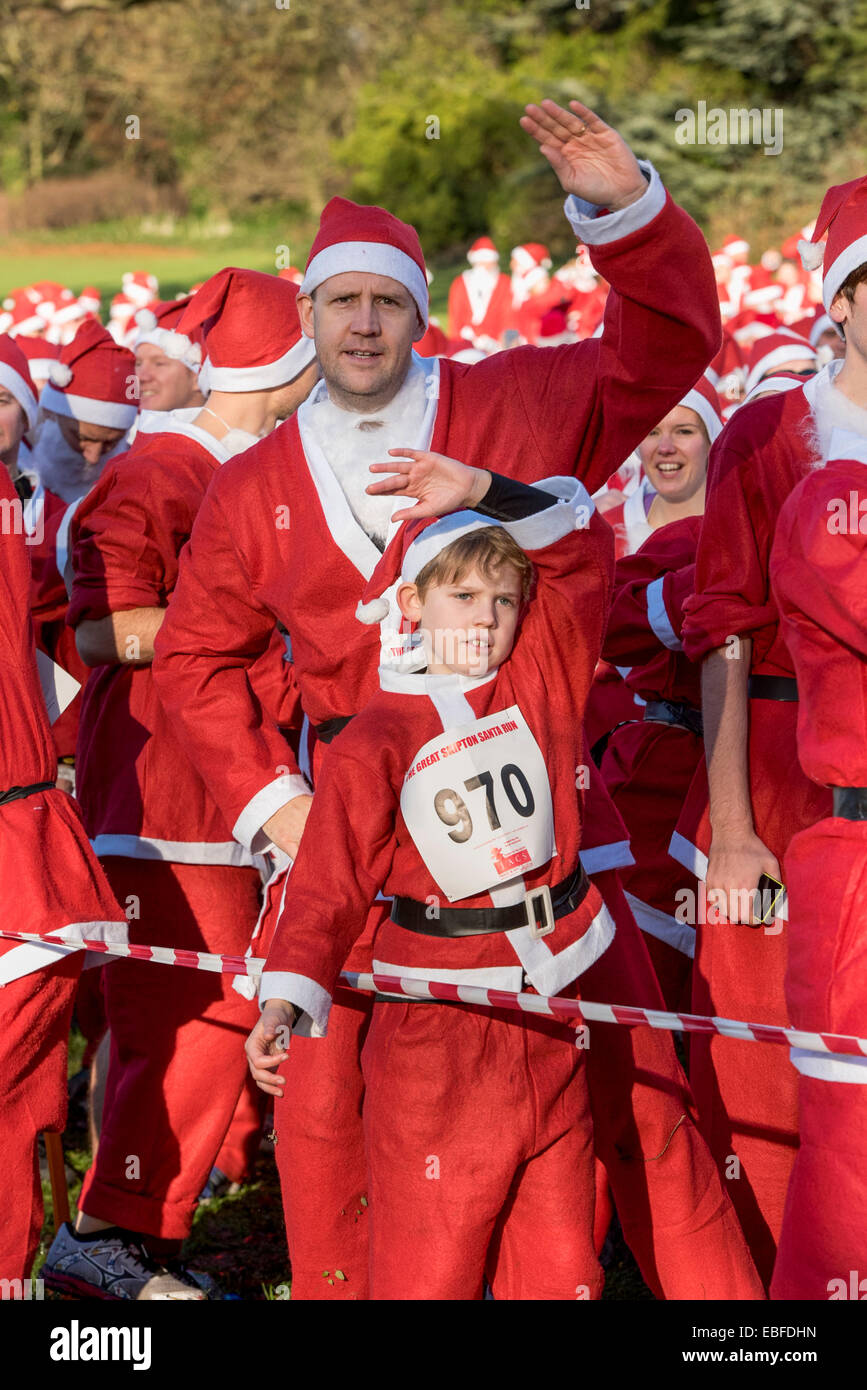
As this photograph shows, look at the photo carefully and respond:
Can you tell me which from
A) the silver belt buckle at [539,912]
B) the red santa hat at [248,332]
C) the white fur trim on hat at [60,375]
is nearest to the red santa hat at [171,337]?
the white fur trim on hat at [60,375]

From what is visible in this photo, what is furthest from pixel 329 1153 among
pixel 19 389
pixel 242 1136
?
pixel 19 389

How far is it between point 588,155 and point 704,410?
2.18 m

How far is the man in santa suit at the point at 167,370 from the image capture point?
21.6ft

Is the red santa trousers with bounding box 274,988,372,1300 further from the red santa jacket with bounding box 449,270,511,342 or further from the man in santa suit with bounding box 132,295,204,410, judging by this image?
the red santa jacket with bounding box 449,270,511,342

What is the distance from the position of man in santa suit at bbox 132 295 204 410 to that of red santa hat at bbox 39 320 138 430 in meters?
0.21

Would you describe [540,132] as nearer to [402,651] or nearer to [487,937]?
[402,651]

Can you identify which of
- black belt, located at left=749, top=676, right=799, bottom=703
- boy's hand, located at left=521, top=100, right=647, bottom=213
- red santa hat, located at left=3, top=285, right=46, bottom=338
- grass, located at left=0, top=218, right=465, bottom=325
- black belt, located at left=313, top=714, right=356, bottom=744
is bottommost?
black belt, located at left=313, top=714, right=356, bottom=744

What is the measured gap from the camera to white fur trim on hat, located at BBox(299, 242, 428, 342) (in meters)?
3.93

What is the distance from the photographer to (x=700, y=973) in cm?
401

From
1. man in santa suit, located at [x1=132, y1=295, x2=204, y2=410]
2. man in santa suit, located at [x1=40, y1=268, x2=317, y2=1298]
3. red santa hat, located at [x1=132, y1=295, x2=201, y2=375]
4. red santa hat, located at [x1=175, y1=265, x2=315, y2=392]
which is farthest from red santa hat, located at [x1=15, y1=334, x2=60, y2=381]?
man in santa suit, located at [x1=40, y1=268, x2=317, y2=1298]

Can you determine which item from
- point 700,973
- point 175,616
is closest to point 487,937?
point 700,973

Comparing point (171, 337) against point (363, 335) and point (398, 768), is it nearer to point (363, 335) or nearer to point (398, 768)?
point (363, 335)

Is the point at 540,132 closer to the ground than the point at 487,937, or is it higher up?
higher up
